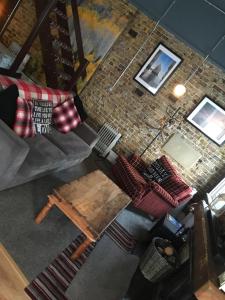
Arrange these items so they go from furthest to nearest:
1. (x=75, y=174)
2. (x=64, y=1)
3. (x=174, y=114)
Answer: (x=174, y=114) < (x=64, y=1) < (x=75, y=174)

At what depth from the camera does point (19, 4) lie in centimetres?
736

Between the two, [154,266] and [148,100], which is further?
[148,100]

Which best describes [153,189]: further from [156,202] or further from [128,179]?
[128,179]

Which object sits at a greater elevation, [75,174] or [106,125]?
[106,125]

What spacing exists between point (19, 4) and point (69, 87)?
7.71 feet

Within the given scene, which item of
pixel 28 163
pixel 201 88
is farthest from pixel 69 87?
pixel 28 163

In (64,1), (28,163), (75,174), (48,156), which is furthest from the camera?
(64,1)

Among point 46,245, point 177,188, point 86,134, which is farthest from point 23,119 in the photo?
point 177,188

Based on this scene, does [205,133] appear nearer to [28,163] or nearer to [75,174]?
[75,174]

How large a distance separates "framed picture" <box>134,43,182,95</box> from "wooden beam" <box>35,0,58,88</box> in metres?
1.64

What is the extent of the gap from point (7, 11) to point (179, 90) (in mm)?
4162

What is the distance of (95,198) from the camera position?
4.21m

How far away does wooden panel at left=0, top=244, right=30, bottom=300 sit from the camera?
2.98 m

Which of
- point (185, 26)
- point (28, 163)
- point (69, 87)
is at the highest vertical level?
point (185, 26)
